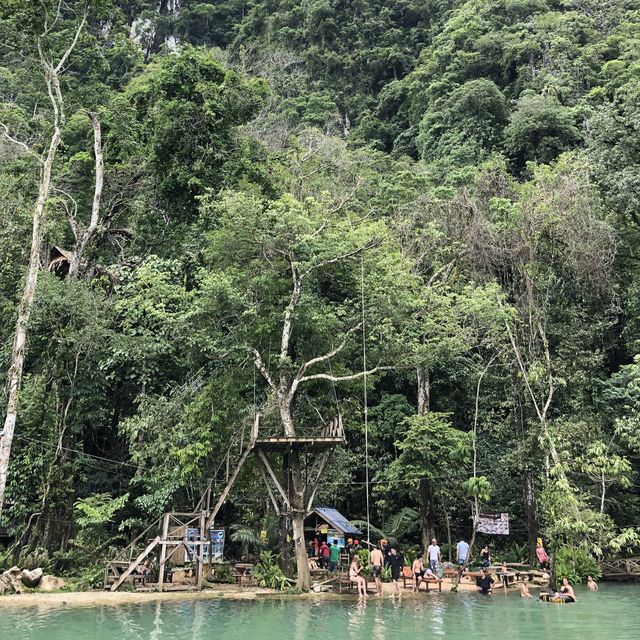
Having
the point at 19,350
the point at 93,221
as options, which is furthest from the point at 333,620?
the point at 93,221

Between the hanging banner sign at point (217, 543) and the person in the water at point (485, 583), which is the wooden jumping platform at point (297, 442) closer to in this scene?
the hanging banner sign at point (217, 543)

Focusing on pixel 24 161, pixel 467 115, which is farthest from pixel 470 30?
pixel 24 161

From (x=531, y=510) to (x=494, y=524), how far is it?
1780mm

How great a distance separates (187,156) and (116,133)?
3.21m

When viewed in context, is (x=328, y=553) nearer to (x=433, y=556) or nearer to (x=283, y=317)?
(x=433, y=556)

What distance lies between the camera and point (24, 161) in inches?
1009

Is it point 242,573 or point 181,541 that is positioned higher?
point 181,541

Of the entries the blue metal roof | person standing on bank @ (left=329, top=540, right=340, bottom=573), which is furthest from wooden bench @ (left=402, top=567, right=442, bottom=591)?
the blue metal roof

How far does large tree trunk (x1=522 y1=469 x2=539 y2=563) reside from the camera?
21250 millimetres

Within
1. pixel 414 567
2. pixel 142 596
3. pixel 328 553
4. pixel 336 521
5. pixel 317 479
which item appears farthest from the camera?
pixel 336 521

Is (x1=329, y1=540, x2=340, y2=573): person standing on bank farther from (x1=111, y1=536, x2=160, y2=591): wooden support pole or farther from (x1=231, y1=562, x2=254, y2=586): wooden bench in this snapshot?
(x1=111, y1=536, x2=160, y2=591): wooden support pole

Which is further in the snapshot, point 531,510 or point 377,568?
point 531,510

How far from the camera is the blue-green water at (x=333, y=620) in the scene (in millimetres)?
10336

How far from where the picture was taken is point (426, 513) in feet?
69.6
